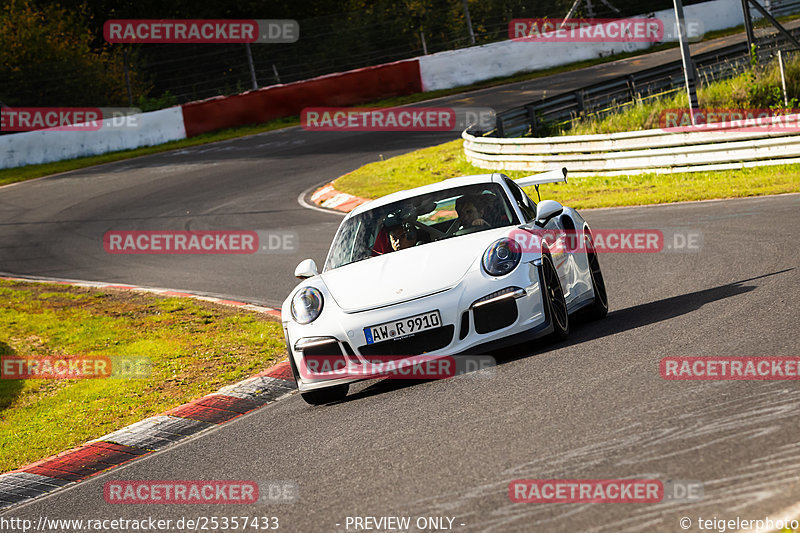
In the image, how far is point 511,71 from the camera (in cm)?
3431

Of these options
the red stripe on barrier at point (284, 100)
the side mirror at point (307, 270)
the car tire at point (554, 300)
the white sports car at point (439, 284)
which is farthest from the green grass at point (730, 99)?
the side mirror at point (307, 270)

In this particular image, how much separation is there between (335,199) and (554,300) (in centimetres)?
1336

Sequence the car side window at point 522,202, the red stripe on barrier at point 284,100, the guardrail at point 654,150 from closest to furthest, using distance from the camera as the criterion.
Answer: the car side window at point 522,202, the guardrail at point 654,150, the red stripe on barrier at point 284,100

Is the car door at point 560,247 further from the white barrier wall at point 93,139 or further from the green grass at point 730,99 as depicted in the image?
the white barrier wall at point 93,139

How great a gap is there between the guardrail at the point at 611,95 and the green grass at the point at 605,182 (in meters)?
1.53

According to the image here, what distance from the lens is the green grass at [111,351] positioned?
8.16 metres

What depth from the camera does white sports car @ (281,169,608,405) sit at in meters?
6.72

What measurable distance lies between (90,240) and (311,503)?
1516 cm

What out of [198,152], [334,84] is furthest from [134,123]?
[334,84]

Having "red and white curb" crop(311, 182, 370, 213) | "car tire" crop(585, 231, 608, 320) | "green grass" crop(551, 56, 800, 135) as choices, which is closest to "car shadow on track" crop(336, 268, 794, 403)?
"car tire" crop(585, 231, 608, 320)

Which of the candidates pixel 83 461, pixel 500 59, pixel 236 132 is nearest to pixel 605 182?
pixel 83 461

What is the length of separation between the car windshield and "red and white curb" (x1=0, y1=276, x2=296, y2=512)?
1.20 m

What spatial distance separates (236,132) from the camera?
31141mm

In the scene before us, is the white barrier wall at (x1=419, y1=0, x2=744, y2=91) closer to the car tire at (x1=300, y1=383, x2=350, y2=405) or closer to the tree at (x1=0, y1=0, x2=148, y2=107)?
the tree at (x1=0, y1=0, x2=148, y2=107)
